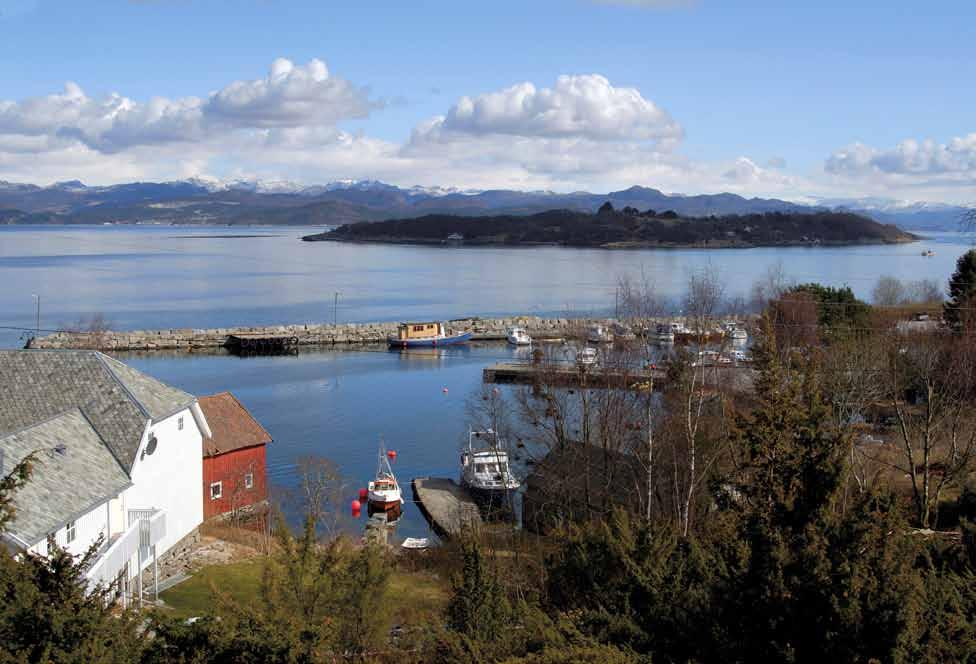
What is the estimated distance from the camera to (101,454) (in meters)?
15.2

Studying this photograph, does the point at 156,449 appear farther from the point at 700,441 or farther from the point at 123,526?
the point at 700,441

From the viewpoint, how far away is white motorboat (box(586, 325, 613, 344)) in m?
48.2

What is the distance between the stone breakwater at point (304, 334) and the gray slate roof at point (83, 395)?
34.5 metres

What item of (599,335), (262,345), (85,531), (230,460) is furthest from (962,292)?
(262,345)

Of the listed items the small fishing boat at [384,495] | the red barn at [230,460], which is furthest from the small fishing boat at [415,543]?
the red barn at [230,460]

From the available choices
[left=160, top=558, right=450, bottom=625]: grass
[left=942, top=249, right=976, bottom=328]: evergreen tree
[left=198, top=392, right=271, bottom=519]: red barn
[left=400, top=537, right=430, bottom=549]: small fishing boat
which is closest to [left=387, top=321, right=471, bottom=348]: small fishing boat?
[left=942, top=249, right=976, bottom=328]: evergreen tree

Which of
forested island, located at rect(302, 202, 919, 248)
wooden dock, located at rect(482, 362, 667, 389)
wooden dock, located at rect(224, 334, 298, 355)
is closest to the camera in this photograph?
wooden dock, located at rect(482, 362, 667, 389)

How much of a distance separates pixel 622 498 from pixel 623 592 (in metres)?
10.8

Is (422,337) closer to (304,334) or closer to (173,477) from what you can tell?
(304,334)

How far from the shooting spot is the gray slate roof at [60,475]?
11898mm

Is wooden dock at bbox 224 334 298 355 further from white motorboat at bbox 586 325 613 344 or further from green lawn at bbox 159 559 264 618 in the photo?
green lawn at bbox 159 559 264 618

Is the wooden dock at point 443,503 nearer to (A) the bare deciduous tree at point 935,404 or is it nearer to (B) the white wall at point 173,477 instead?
(B) the white wall at point 173,477

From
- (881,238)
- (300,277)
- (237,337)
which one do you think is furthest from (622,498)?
(881,238)

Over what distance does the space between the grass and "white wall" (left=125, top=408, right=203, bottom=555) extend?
141cm
